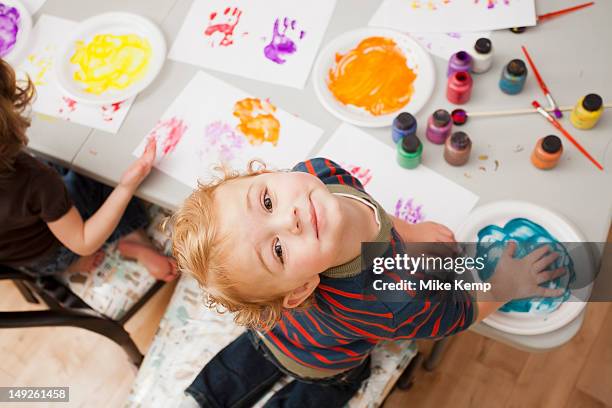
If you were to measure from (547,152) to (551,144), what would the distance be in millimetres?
15

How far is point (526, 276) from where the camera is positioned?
3.11 ft

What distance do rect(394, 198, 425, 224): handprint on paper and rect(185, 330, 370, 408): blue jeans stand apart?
31cm

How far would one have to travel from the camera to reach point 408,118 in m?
1.07

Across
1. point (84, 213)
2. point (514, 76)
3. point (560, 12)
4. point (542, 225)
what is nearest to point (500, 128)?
point (514, 76)

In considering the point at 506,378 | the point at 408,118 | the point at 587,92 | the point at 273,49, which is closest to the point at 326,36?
the point at 273,49

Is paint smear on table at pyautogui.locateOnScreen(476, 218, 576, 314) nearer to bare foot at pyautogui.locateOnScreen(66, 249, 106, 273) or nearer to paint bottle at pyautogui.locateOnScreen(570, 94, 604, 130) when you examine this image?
paint bottle at pyautogui.locateOnScreen(570, 94, 604, 130)

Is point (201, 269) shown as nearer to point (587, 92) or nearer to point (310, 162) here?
point (310, 162)

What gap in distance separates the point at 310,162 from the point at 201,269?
30 cm

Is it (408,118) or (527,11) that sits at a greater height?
(527,11)

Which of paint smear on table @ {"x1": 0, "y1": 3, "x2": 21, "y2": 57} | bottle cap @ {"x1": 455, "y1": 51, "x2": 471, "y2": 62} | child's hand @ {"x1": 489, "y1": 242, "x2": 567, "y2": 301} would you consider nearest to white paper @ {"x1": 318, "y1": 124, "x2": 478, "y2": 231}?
child's hand @ {"x1": 489, "y1": 242, "x2": 567, "y2": 301}

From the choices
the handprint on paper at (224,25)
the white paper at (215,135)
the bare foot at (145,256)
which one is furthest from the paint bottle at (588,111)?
the bare foot at (145,256)

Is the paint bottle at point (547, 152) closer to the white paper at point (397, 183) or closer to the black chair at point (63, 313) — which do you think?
the white paper at point (397, 183)

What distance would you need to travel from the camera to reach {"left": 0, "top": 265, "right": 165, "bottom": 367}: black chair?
3.78 feet

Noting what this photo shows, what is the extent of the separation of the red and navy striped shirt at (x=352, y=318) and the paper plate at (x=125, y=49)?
0.48m
